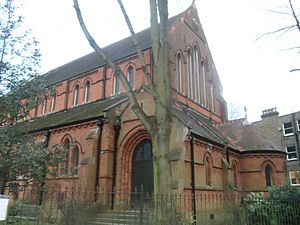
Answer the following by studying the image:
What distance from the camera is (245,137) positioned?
22828 millimetres

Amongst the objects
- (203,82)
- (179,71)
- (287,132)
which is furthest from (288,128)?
(179,71)

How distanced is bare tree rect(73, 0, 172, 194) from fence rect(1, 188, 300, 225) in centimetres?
72

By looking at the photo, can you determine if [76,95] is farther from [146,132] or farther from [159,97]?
[159,97]

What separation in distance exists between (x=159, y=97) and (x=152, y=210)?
3.27 metres

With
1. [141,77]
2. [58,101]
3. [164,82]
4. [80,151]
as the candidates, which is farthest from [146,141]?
[58,101]

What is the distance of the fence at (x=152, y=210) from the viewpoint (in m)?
8.66

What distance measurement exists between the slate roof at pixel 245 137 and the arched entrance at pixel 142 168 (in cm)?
810

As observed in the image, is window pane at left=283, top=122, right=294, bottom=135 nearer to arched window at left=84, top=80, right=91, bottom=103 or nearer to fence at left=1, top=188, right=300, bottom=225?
fence at left=1, top=188, right=300, bottom=225

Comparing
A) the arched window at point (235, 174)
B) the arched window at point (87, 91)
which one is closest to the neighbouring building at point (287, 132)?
the arched window at point (235, 174)

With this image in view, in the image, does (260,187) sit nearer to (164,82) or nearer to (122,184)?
(122,184)

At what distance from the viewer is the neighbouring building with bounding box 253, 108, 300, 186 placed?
34.6 metres

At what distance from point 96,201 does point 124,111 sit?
5245 millimetres

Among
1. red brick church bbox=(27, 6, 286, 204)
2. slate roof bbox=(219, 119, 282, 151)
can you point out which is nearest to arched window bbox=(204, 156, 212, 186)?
red brick church bbox=(27, 6, 286, 204)

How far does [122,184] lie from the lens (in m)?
16.5
